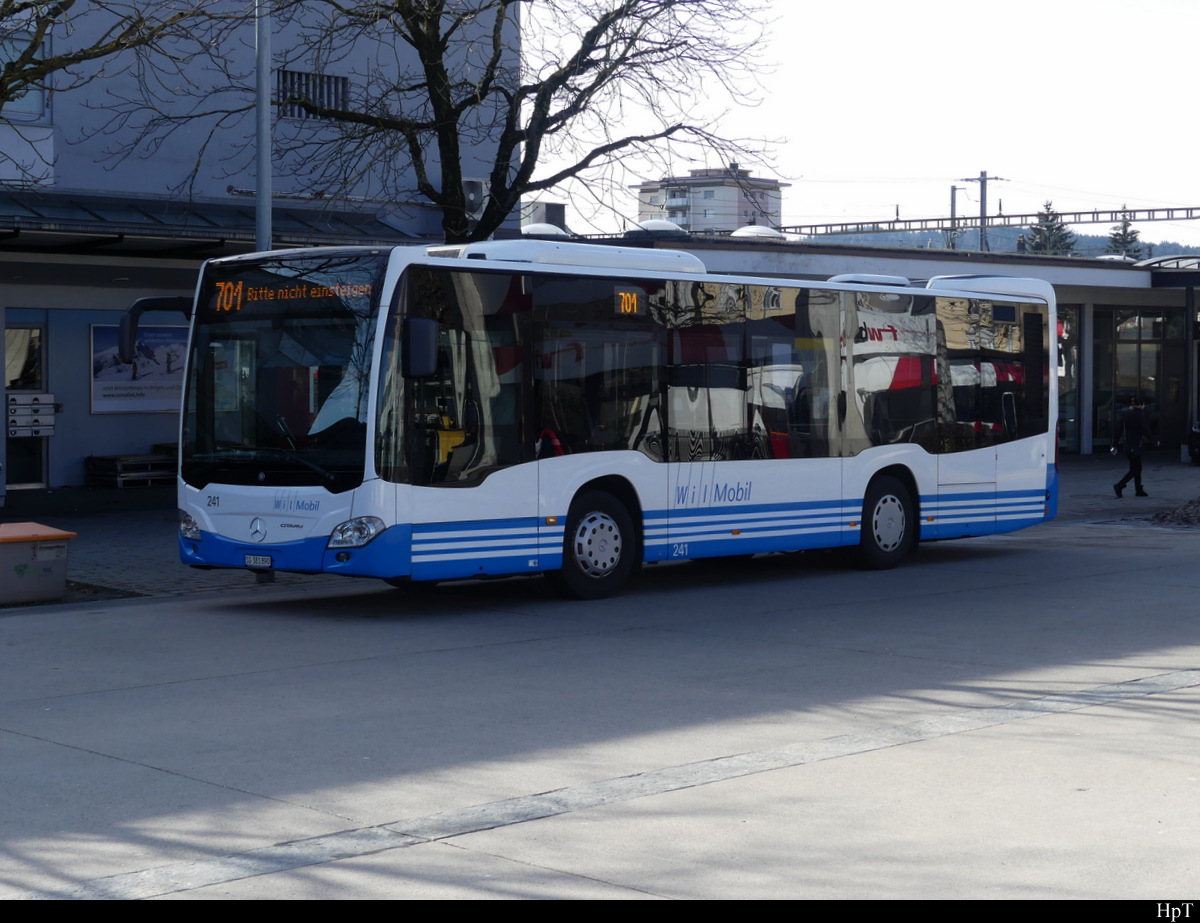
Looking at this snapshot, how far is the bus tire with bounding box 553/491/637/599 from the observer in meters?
13.1

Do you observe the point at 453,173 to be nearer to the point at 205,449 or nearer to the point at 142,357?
the point at 205,449

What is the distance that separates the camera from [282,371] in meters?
12.4

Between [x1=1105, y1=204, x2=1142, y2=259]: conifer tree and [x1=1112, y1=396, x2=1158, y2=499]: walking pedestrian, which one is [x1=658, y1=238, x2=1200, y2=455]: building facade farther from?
[x1=1105, y1=204, x2=1142, y2=259]: conifer tree

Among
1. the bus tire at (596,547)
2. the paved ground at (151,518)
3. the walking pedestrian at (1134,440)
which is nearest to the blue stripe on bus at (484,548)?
the bus tire at (596,547)

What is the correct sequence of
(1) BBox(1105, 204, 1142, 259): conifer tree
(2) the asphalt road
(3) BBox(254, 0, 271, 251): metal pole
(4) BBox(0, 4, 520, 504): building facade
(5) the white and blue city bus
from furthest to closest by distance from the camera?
(1) BBox(1105, 204, 1142, 259): conifer tree → (4) BBox(0, 4, 520, 504): building facade → (3) BBox(254, 0, 271, 251): metal pole → (5) the white and blue city bus → (2) the asphalt road

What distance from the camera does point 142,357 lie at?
23938 mm

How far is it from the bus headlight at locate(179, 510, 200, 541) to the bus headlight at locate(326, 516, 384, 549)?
5.05ft

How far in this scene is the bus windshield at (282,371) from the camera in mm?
11961

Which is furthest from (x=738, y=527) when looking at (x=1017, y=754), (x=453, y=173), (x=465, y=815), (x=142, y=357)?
(x=142, y=357)

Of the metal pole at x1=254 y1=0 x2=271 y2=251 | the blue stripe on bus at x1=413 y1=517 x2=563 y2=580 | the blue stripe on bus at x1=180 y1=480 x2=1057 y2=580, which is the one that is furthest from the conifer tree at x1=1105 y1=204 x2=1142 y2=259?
the blue stripe on bus at x1=413 y1=517 x2=563 y2=580

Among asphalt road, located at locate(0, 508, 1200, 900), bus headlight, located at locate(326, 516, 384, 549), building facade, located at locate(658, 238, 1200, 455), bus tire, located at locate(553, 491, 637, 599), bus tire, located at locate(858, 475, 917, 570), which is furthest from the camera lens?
building facade, located at locate(658, 238, 1200, 455)

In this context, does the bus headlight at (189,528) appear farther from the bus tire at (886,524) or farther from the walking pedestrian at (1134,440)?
the walking pedestrian at (1134,440)

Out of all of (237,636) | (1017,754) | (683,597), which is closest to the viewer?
(1017,754)

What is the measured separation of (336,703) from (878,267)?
74.9 ft
